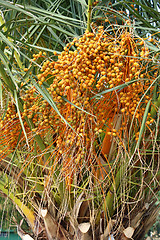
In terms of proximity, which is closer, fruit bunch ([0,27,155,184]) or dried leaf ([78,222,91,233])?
fruit bunch ([0,27,155,184])

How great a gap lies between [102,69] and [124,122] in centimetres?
19

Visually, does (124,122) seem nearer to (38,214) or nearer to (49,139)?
(49,139)

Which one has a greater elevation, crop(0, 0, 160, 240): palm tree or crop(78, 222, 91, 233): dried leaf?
crop(0, 0, 160, 240): palm tree

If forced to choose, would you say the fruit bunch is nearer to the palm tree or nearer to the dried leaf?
the palm tree

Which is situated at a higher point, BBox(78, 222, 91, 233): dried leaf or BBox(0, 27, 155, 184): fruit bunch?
BBox(0, 27, 155, 184): fruit bunch

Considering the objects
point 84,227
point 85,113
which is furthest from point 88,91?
point 84,227

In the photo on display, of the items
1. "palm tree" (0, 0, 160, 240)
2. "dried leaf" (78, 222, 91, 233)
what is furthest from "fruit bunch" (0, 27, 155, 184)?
"dried leaf" (78, 222, 91, 233)

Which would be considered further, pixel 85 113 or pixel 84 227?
pixel 84 227

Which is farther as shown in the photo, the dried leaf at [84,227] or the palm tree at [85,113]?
the dried leaf at [84,227]

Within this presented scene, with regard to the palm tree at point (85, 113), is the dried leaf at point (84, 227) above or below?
below

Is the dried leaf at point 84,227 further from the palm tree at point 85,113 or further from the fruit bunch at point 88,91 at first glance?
the fruit bunch at point 88,91

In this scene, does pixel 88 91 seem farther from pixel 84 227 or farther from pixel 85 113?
pixel 84 227

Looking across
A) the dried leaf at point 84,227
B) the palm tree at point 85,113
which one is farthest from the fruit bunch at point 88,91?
the dried leaf at point 84,227

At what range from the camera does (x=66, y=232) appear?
0.99 m
